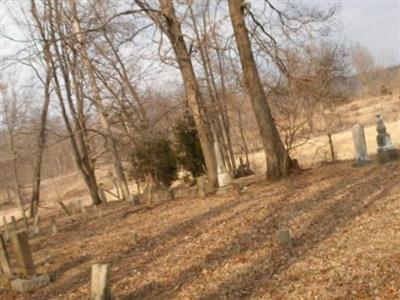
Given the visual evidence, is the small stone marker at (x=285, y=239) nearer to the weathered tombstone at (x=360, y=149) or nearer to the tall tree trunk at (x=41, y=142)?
the weathered tombstone at (x=360, y=149)

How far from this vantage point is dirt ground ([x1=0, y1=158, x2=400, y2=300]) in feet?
17.9

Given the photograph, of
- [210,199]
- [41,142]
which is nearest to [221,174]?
[210,199]

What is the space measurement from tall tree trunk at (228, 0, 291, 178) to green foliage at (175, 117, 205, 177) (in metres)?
8.48

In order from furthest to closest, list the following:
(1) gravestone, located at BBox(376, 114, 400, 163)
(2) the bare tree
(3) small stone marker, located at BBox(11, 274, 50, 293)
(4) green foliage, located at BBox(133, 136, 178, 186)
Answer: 1. (4) green foliage, located at BBox(133, 136, 178, 186)
2. (2) the bare tree
3. (1) gravestone, located at BBox(376, 114, 400, 163)
4. (3) small stone marker, located at BBox(11, 274, 50, 293)

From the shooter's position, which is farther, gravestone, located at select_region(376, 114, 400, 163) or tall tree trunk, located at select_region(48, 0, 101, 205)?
tall tree trunk, located at select_region(48, 0, 101, 205)

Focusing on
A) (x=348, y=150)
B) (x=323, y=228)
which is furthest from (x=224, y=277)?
(x=348, y=150)

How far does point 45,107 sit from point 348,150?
15.3m

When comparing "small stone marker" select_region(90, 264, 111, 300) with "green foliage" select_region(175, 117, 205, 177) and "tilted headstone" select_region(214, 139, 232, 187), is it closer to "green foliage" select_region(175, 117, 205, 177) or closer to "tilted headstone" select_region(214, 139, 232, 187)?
"tilted headstone" select_region(214, 139, 232, 187)

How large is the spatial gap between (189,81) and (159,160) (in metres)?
8.79

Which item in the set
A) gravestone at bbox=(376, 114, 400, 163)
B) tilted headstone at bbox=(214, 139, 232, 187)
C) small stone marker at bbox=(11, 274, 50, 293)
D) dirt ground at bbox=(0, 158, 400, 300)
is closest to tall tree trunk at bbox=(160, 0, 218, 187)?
tilted headstone at bbox=(214, 139, 232, 187)

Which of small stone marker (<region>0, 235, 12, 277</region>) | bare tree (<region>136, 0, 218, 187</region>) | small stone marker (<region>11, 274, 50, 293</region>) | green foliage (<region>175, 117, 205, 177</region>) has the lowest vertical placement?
small stone marker (<region>11, 274, 50, 293</region>)

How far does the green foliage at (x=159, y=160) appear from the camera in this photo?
2330 centimetres

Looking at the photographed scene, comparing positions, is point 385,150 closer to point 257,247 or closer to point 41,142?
point 257,247

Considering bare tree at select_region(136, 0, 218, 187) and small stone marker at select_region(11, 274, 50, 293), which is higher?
bare tree at select_region(136, 0, 218, 187)
